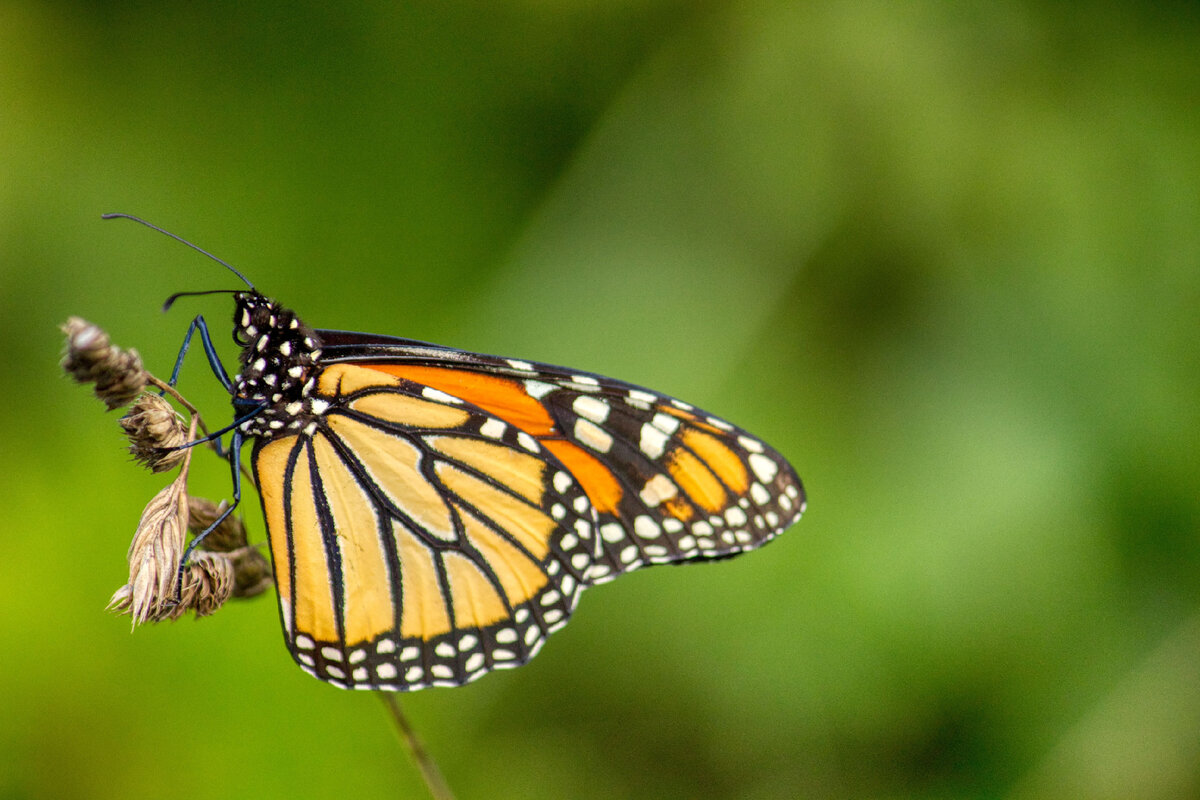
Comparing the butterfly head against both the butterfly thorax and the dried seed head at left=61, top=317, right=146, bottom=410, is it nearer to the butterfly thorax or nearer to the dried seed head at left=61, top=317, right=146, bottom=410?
the butterfly thorax

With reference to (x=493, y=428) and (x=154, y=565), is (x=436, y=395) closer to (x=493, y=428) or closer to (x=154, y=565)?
(x=493, y=428)

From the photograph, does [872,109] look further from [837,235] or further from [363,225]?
[363,225]

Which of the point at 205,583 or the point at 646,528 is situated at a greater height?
the point at 646,528

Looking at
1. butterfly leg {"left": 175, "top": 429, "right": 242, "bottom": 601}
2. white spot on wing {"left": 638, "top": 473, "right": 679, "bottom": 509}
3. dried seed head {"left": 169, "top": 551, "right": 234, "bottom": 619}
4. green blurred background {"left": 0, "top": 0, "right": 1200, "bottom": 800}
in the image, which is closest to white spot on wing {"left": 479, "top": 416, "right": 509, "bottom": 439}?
white spot on wing {"left": 638, "top": 473, "right": 679, "bottom": 509}

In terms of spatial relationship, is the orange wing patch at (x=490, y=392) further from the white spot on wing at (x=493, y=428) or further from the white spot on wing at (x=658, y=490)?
the white spot on wing at (x=658, y=490)

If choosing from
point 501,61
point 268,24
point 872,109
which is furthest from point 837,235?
point 268,24

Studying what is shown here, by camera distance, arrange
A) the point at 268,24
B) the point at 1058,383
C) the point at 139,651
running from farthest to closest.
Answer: the point at 268,24, the point at 1058,383, the point at 139,651

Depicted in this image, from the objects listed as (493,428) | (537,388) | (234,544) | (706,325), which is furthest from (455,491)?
(706,325)
